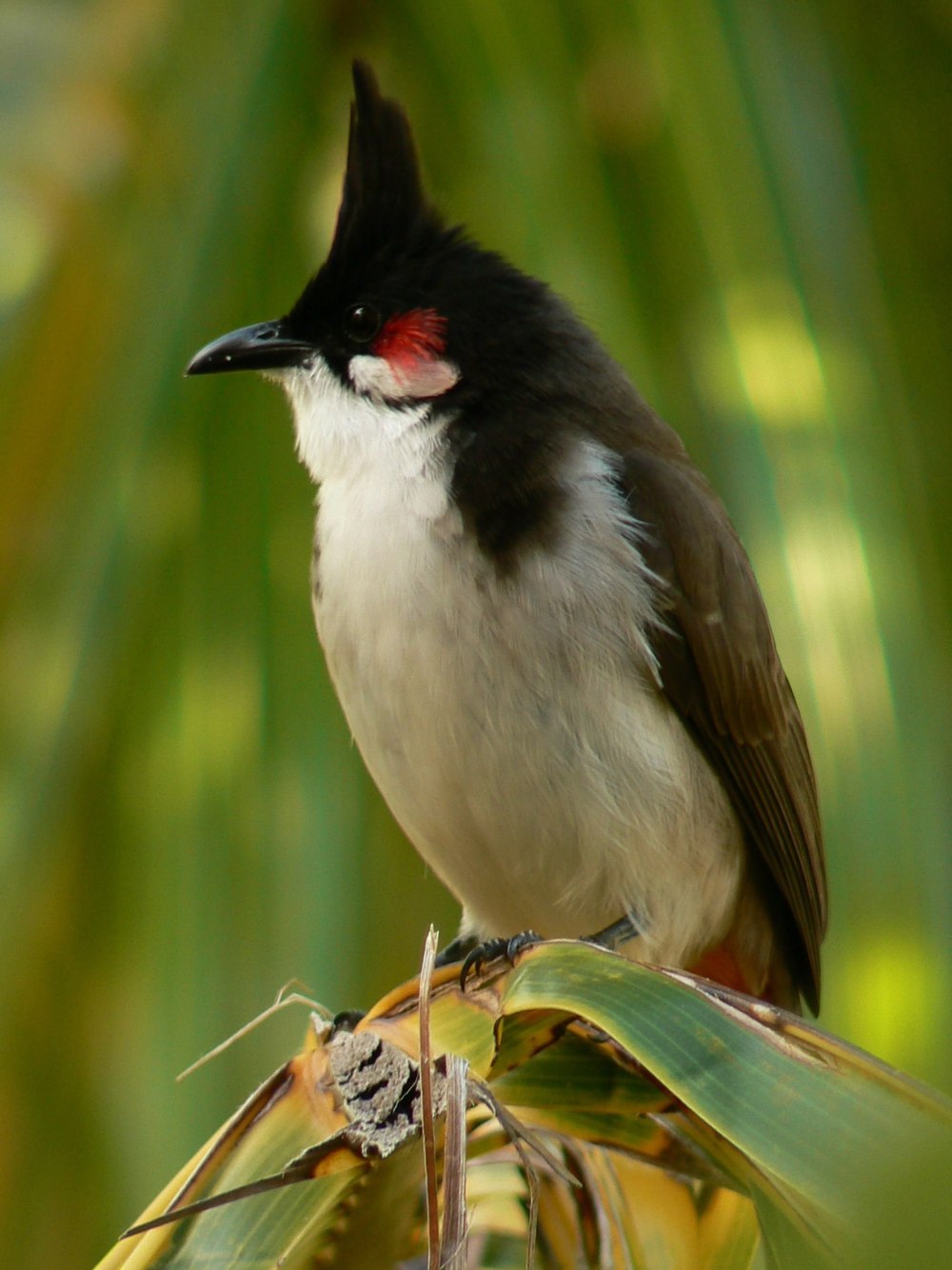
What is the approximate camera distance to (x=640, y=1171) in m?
1.14

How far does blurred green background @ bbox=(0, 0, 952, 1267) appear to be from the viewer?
5.18ft

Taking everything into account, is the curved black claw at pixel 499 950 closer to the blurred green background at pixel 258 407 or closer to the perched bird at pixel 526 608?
the blurred green background at pixel 258 407

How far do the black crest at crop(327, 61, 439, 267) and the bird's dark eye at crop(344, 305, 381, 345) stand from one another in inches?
3.0

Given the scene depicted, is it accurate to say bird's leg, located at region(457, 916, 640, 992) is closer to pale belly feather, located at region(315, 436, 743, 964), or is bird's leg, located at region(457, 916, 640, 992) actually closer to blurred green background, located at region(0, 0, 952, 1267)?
pale belly feather, located at region(315, 436, 743, 964)

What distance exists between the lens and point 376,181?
217 cm

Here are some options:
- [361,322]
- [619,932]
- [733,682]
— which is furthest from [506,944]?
[361,322]

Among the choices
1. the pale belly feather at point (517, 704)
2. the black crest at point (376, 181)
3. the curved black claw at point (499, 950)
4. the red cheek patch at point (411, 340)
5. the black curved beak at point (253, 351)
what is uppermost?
the black crest at point (376, 181)

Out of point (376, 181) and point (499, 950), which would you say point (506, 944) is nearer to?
point (499, 950)

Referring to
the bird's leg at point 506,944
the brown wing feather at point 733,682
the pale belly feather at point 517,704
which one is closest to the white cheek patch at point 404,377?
the pale belly feather at point 517,704

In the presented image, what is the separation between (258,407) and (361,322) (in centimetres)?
25

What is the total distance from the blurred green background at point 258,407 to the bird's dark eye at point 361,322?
181 millimetres

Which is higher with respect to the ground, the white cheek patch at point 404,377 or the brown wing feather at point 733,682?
the white cheek patch at point 404,377

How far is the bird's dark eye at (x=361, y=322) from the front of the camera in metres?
2.23

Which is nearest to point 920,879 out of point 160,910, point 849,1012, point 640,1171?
point 849,1012
